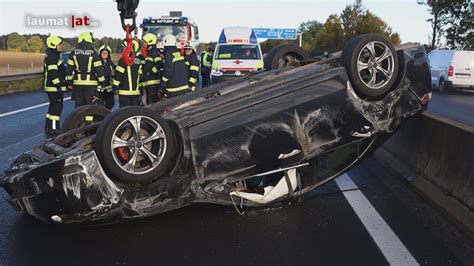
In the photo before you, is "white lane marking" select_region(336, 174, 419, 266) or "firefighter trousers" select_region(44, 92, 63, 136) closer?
"white lane marking" select_region(336, 174, 419, 266)

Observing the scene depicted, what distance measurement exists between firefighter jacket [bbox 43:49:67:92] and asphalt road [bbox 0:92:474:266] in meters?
4.26

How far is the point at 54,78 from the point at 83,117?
13.6ft

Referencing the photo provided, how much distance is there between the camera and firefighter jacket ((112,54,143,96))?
8703 mm

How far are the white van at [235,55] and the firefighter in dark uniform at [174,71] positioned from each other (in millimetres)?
8257

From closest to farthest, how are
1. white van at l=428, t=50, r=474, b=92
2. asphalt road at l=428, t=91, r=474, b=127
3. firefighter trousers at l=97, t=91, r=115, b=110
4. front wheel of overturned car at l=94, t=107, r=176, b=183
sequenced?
front wheel of overturned car at l=94, t=107, r=176, b=183, firefighter trousers at l=97, t=91, r=115, b=110, asphalt road at l=428, t=91, r=474, b=127, white van at l=428, t=50, r=474, b=92

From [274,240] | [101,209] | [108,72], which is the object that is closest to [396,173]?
[274,240]

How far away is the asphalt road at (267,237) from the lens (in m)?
3.84

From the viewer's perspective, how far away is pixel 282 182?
192 inches

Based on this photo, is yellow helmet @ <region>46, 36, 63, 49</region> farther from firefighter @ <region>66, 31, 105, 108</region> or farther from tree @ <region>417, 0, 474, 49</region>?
tree @ <region>417, 0, 474, 49</region>

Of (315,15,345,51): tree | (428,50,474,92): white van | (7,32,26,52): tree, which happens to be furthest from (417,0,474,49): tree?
(7,32,26,52): tree

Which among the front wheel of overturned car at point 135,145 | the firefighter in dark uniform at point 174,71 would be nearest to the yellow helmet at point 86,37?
the firefighter in dark uniform at point 174,71

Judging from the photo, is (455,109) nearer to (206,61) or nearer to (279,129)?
(206,61)

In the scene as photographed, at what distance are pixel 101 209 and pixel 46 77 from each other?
6168 mm

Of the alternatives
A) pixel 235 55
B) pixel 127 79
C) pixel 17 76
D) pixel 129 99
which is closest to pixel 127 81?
pixel 127 79
